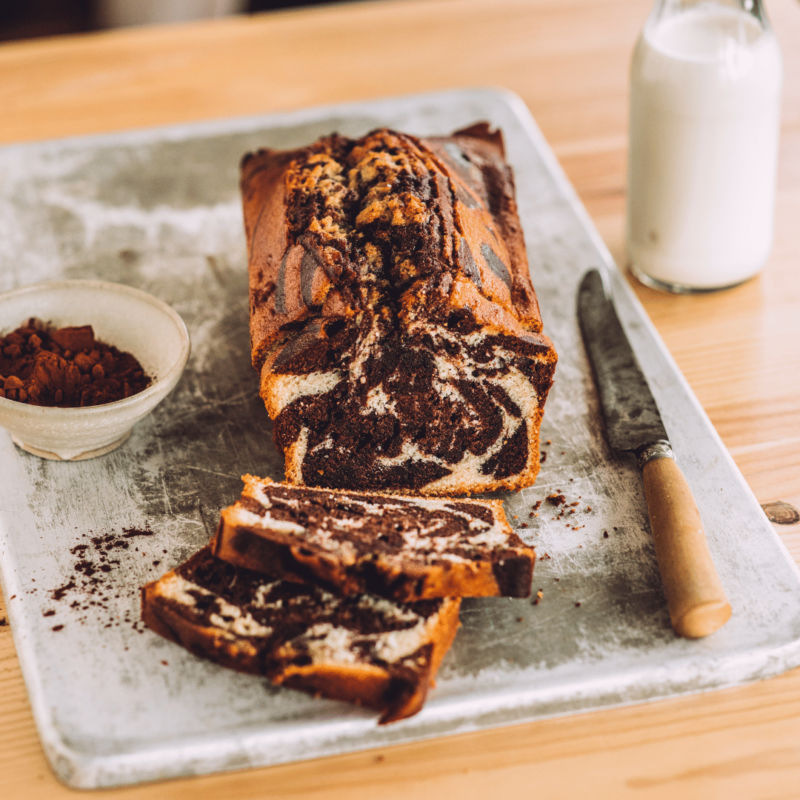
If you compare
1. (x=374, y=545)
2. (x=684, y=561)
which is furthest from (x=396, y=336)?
(x=684, y=561)

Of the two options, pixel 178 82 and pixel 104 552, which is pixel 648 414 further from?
pixel 178 82

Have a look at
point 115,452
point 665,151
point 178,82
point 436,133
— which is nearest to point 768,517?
point 665,151

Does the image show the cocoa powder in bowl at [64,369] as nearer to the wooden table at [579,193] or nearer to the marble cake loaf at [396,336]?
the marble cake loaf at [396,336]

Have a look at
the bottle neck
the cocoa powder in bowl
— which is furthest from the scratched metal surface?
the bottle neck

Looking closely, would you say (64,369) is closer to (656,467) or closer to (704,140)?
(656,467)

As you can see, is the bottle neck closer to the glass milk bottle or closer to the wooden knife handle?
the glass milk bottle

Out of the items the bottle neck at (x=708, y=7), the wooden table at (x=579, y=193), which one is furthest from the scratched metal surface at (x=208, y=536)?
the bottle neck at (x=708, y=7)
